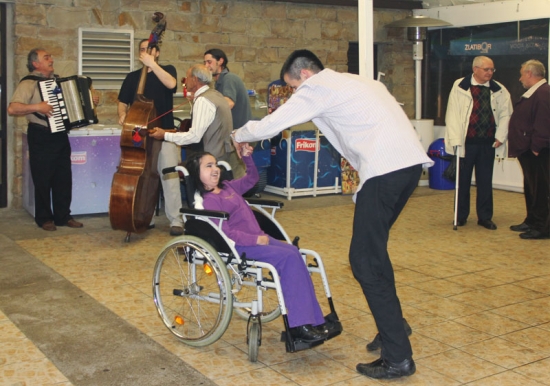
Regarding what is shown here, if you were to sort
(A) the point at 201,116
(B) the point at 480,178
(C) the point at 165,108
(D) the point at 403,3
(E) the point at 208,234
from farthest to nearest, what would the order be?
(D) the point at 403,3
(B) the point at 480,178
(C) the point at 165,108
(A) the point at 201,116
(E) the point at 208,234

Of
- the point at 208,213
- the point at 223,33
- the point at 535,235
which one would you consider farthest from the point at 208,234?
the point at 223,33

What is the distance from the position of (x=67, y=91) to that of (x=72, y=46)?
158 centimetres

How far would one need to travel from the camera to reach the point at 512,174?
9.12m

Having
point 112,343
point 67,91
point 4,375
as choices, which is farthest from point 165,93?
point 4,375

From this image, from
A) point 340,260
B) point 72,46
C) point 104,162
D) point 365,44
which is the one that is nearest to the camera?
point 365,44

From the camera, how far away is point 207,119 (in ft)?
18.7

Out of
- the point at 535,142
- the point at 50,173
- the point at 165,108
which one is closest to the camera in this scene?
the point at 535,142

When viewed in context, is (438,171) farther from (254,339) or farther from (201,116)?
(254,339)

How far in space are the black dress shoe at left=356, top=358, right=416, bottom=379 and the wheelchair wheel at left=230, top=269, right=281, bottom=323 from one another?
61 centimetres

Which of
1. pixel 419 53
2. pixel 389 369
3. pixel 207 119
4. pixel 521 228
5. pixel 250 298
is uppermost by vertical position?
pixel 419 53

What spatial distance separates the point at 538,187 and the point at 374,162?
372 cm

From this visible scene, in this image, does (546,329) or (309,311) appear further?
(546,329)

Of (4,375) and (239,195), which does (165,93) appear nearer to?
(239,195)

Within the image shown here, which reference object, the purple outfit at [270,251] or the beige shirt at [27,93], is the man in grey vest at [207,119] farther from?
the beige shirt at [27,93]
